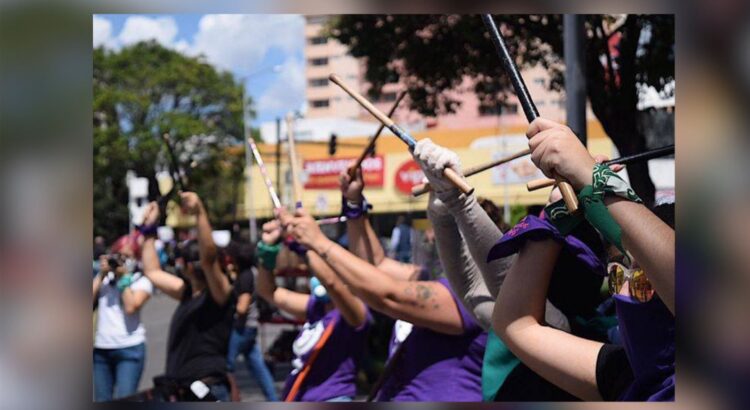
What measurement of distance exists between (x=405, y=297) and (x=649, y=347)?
1.44 meters

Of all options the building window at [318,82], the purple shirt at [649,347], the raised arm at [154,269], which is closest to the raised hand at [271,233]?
the raised arm at [154,269]

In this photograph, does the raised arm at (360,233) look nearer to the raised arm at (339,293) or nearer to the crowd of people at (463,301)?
the crowd of people at (463,301)

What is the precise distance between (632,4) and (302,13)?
56cm

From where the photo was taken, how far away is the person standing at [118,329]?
659 centimetres

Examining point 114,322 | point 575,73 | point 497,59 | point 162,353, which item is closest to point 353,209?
point 575,73

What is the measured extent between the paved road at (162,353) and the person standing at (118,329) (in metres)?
1.14

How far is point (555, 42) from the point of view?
25.2 feet

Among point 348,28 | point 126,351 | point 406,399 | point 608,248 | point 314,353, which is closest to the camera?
point 608,248

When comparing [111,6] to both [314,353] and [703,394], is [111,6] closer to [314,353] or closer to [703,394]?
[703,394]

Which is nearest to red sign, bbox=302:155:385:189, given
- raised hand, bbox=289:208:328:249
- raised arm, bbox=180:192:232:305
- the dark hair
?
the dark hair

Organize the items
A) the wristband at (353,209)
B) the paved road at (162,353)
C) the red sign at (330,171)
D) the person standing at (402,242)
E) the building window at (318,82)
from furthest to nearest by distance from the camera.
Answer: the building window at (318,82) < the red sign at (330,171) < the person standing at (402,242) < the paved road at (162,353) < the wristband at (353,209)

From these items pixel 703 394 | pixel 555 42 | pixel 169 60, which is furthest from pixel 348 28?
pixel 169 60

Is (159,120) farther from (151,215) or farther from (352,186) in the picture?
(352,186)

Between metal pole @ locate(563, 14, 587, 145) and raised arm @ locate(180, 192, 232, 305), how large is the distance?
6.22ft
